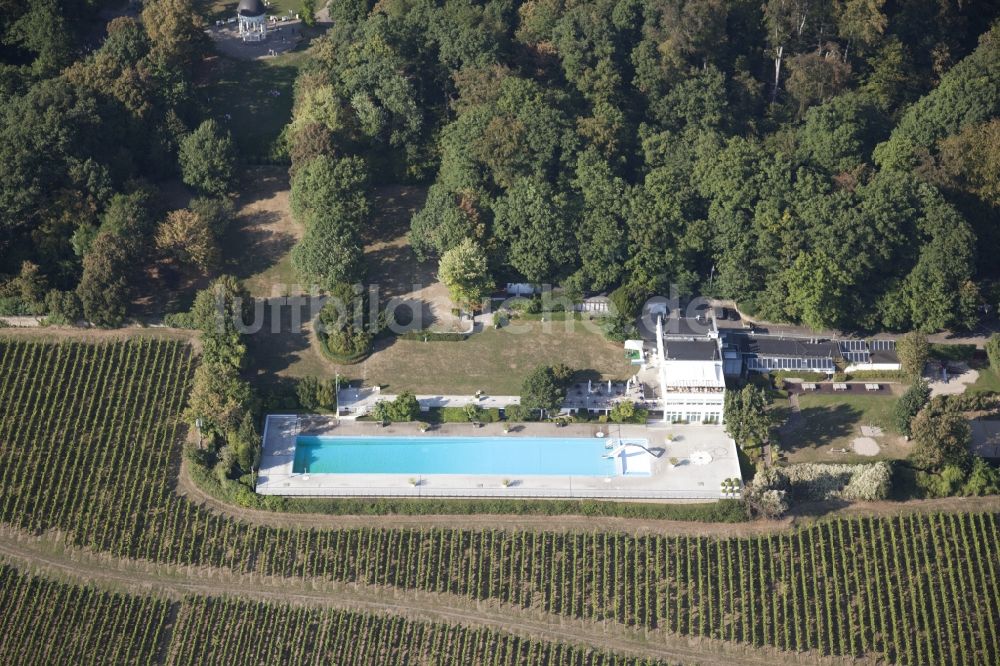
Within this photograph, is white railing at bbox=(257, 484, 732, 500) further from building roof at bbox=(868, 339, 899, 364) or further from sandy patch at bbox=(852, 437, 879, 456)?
building roof at bbox=(868, 339, 899, 364)

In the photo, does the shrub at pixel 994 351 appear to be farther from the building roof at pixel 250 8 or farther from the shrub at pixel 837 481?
the building roof at pixel 250 8

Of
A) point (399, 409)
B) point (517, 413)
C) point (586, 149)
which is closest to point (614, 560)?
point (517, 413)

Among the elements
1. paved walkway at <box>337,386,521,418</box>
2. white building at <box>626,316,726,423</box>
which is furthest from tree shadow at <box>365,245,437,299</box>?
white building at <box>626,316,726,423</box>

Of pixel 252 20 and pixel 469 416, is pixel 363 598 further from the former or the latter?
pixel 252 20

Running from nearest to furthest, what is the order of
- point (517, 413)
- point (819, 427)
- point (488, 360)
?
1. point (517, 413)
2. point (819, 427)
3. point (488, 360)

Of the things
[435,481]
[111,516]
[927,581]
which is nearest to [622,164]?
[435,481]
